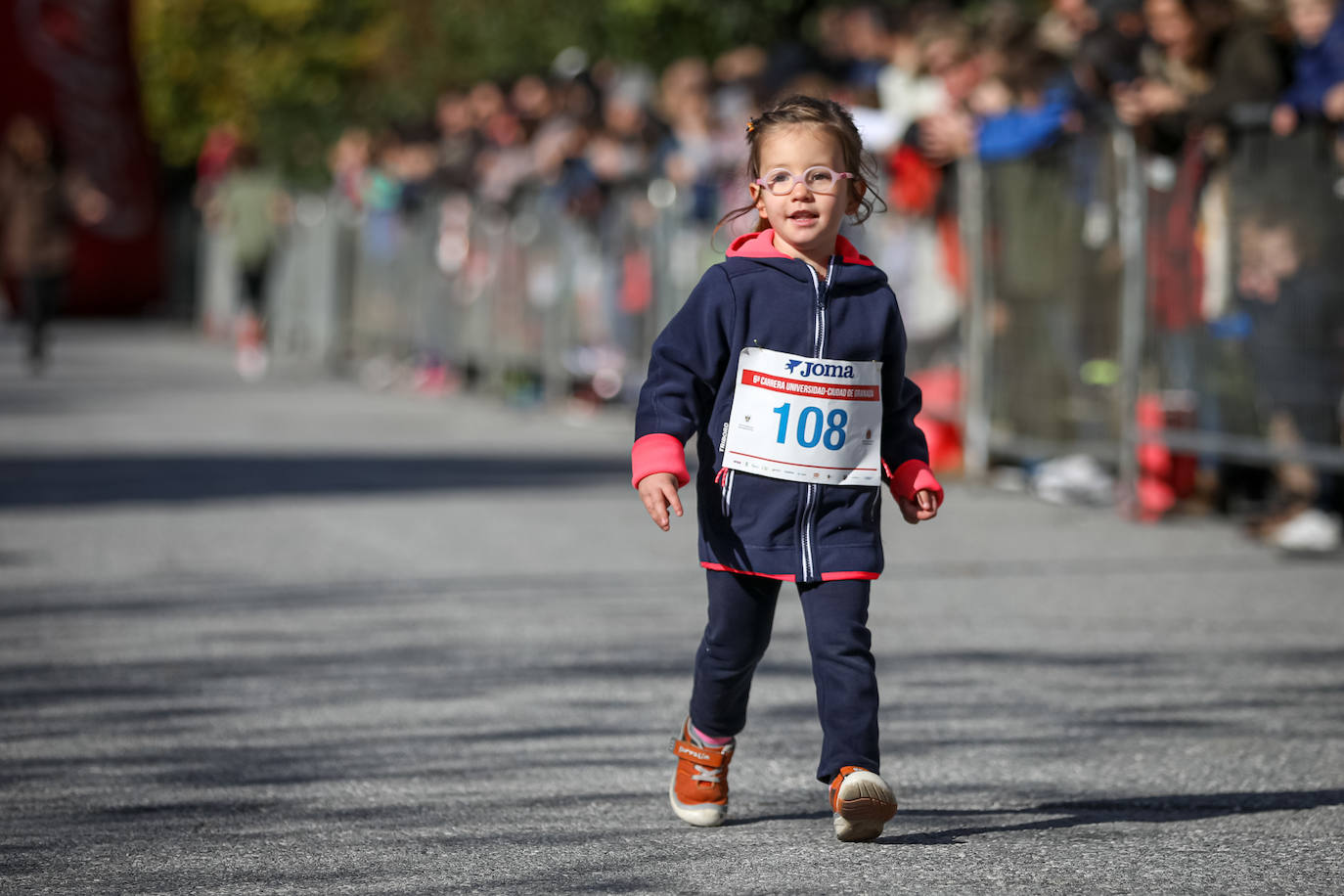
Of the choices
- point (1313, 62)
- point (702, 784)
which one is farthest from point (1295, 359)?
point (702, 784)

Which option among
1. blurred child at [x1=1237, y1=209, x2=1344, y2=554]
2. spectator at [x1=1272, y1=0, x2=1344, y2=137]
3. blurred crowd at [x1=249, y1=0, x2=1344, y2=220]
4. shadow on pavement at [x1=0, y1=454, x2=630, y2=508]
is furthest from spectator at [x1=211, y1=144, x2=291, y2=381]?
spectator at [x1=1272, y1=0, x2=1344, y2=137]

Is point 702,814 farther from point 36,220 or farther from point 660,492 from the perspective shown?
point 36,220

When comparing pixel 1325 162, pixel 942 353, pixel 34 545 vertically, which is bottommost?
pixel 34 545

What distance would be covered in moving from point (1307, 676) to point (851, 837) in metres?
2.58

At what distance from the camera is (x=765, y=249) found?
15.8 feet

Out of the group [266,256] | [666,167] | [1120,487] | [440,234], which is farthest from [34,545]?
[266,256]

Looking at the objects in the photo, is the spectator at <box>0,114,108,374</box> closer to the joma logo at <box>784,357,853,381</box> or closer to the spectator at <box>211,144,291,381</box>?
the spectator at <box>211,144,291,381</box>

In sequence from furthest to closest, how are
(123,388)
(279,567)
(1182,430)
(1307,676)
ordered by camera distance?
(123,388), (1182,430), (279,567), (1307,676)

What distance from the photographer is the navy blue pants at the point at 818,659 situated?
4.63 meters

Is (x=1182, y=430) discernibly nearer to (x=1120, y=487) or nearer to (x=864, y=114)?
(x=1120, y=487)

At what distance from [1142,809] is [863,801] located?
0.81 m

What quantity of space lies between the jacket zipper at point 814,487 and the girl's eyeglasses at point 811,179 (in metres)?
0.16

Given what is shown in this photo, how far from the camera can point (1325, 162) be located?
9273 millimetres

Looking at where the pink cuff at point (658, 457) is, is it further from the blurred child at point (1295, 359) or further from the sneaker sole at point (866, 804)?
the blurred child at point (1295, 359)
